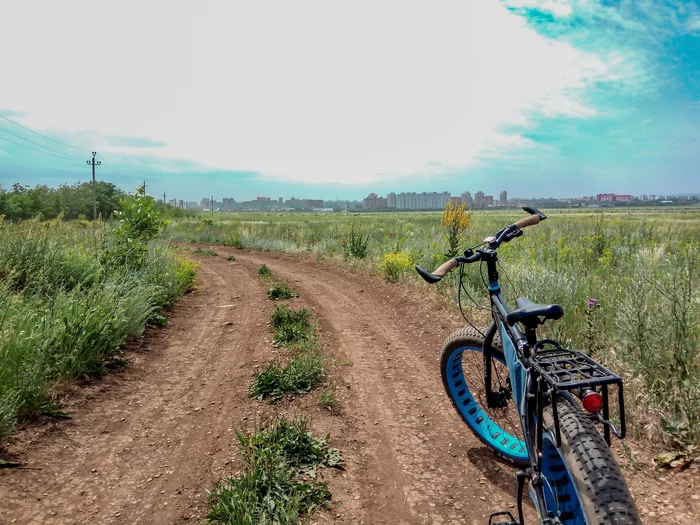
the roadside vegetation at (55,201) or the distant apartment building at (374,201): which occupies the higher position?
the distant apartment building at (374,201)

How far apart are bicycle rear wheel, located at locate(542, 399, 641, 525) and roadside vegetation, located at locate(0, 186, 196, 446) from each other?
12.9ft

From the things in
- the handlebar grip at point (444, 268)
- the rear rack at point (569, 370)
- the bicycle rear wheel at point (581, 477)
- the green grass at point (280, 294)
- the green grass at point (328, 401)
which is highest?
the handlebar grip at point (444, 268)

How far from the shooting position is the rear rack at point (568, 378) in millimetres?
1854

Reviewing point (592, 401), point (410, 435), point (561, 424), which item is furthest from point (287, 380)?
point (592, 401)

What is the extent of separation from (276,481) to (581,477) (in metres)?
1.91

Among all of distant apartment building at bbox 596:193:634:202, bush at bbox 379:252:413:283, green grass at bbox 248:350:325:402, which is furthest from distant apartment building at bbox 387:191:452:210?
green grass at bbox 248:350:325:402

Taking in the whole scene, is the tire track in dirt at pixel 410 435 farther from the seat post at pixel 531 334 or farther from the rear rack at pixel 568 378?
the seat post at pixel 531 334

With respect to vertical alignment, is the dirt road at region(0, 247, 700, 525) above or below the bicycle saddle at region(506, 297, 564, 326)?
below

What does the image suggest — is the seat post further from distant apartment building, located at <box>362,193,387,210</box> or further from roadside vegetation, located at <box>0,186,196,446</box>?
distant apartment building, located at <box>362,193,387,210</box>

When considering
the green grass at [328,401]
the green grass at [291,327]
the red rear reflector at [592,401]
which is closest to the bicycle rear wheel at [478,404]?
the green grass at [328,401]

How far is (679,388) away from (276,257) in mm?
15340

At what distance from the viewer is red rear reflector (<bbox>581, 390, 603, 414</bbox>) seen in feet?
6.14

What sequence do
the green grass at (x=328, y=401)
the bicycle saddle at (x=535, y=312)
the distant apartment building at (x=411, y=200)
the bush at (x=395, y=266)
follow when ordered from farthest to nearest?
the distant apartment building at (x=411, y=200) < the bush at (x=395, y=266) < the green grass at (x=328, y=401) < the bicycle saddle at (x=535, y=312)

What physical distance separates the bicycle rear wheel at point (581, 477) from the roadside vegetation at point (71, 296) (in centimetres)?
395
